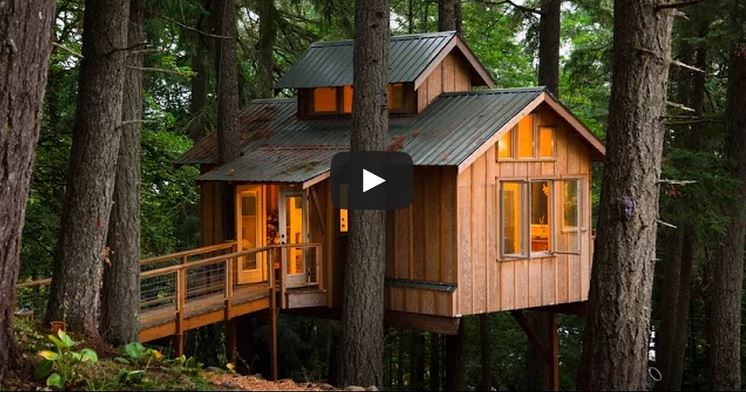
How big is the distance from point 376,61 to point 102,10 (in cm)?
503

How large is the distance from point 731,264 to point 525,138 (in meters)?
5.29

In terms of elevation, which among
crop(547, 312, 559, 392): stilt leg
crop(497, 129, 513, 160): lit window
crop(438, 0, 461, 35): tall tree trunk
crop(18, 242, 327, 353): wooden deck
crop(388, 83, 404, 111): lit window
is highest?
crop(438, 0, 461, 35): tall tree trunk

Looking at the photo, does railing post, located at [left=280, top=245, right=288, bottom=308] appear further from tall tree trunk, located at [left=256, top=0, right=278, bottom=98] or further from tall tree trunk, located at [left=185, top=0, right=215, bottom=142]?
tall tree trunk, located at [left=256, top=0, right=278, bottom=98]

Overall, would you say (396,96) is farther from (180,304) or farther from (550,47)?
(180,304)

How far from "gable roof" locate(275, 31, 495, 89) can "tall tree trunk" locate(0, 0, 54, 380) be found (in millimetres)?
10795

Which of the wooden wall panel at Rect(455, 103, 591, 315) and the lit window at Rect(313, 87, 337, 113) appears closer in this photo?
the wooden wall panel at Rect(455, 103, 591, 315)

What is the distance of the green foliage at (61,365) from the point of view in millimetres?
6949

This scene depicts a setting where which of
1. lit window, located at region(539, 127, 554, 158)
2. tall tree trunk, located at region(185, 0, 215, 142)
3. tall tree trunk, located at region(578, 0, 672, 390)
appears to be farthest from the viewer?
tall tree trunk, located at region(185, 0, 215, 142)

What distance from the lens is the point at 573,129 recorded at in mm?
16922

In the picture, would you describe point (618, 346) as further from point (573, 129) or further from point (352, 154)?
point (573, 129)

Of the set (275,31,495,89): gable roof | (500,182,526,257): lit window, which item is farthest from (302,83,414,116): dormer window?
(500,182,526,257): lit window

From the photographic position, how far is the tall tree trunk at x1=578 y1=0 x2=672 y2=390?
9406 mm

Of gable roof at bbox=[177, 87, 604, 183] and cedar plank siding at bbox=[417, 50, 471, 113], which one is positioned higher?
cedar plank siding at bbox=[417, 50, 471, 113]

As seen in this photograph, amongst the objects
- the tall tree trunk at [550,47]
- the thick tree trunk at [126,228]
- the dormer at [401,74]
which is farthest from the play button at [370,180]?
the tall tree trunk at [550,47]
